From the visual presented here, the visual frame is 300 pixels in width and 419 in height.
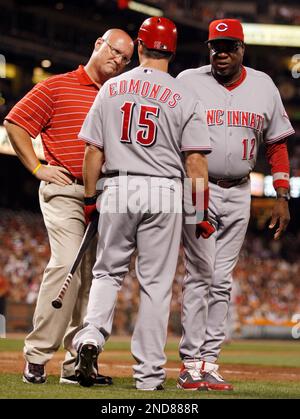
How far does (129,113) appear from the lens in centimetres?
460

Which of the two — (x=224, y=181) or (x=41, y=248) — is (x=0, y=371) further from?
(x=41, y=248)

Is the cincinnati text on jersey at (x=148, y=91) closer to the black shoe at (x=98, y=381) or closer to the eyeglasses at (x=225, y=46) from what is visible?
the eyeglasses at (x=225, y=46)

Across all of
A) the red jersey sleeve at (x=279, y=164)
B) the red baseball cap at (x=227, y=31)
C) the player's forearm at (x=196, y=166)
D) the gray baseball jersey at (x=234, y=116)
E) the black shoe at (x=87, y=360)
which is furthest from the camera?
the red jersey sleeve at (x=279, y=164)

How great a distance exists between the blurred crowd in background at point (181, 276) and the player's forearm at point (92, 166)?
12.8 meters

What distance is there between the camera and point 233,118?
5.28 m

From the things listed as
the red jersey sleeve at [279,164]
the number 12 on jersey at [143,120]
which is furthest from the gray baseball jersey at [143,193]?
the red jersey sleeve at [279,164]

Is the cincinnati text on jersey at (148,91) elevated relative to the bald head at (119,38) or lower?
lower

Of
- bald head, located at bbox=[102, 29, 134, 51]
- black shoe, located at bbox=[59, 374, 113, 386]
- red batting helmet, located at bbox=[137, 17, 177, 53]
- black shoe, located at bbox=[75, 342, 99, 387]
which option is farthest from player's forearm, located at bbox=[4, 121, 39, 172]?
black shoe, located at bbox=[75, 342, 99, 387]

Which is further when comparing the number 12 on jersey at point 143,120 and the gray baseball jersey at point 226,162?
the gray baseball jersey at point 226,162

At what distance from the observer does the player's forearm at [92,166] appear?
4715 mm

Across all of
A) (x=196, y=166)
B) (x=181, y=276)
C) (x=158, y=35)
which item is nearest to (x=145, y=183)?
(x=196, y=166)

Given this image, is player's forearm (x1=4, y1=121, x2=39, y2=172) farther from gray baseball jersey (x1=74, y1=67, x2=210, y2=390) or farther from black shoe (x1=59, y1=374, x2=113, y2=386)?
black shoe (x1=59, y1=374, x2=113, y2=386)

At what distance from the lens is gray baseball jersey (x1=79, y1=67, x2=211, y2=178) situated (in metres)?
4.61

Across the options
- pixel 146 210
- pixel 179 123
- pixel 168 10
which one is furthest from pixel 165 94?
pixel 168 10
